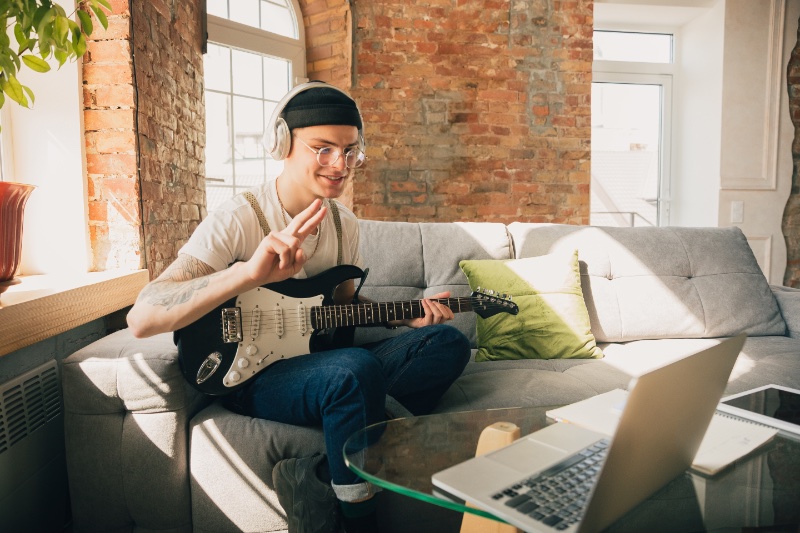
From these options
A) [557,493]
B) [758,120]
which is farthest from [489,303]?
[758,120]

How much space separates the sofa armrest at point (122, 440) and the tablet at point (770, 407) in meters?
1.24

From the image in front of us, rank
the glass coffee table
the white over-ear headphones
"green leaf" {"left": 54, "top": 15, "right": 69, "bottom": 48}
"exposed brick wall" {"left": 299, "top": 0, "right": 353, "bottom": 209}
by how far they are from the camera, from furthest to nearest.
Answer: "exposed brick wall" {"left": 299, "top": 0, "right": 353, "bottom": 209}
the white over-ear headphones
"green leaf" {"left": 54, "top": 15, "right": 69, "bottom": 48}
the glass coffee table

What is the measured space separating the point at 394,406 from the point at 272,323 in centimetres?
41

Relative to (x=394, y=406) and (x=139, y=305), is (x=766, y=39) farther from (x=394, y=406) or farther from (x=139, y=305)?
(x=139, y=305)

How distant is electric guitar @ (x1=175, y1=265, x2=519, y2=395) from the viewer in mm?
1383

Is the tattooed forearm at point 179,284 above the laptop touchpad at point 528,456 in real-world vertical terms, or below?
above

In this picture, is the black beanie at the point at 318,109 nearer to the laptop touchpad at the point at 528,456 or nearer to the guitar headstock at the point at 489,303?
the guitar headstock at the point at 489,303

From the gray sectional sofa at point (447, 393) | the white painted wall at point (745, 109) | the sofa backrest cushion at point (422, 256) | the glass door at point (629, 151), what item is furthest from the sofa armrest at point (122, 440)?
the white painted wall at point (745, 109)

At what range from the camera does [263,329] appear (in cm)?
144

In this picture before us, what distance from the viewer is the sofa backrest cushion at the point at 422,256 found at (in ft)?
6.95

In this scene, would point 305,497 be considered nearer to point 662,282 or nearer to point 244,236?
point 244,236

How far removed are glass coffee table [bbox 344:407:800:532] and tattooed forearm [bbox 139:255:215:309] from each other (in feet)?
1.74

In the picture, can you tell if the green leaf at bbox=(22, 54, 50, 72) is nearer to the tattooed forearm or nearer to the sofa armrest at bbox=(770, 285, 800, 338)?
the tattooed forearm

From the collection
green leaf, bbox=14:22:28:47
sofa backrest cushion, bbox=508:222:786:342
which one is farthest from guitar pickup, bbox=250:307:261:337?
sofa backrest cushion, bbox=508:222:786:342
